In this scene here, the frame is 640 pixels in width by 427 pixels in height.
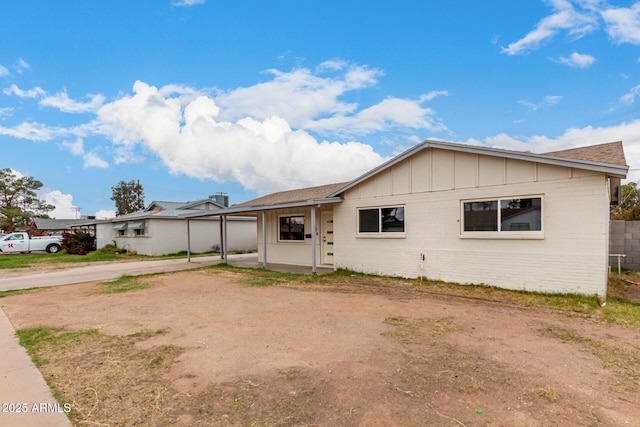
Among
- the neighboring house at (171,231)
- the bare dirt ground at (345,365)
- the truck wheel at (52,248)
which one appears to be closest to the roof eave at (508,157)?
the bare dirt ground at (345,365)

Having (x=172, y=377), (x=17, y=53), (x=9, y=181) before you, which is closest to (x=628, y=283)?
(x=172, y=377)

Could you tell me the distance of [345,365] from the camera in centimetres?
381

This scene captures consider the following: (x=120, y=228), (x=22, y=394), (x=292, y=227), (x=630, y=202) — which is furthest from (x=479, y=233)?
(x=630, y=202)

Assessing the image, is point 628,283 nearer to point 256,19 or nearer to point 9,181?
point 256,19

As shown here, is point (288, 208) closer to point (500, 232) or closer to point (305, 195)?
point (305, 195)

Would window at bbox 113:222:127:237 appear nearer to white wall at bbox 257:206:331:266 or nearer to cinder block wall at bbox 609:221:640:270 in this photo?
white wall at bbox 257:206:331:266

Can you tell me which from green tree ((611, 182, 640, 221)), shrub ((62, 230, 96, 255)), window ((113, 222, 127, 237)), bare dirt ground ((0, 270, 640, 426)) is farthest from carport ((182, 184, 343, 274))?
green tree ((611, 182, 640, 221))

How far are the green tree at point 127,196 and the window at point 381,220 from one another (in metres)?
59.8

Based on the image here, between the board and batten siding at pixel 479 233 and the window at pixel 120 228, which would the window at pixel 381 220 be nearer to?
the board and batten siding at pixel 479 233

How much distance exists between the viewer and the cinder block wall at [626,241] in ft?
36.2

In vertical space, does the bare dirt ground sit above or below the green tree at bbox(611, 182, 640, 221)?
below

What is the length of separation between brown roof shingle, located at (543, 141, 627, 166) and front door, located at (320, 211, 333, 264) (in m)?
7.42

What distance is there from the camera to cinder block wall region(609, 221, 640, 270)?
11047mm

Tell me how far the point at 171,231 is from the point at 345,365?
2096cm
